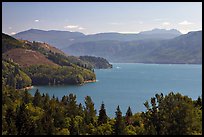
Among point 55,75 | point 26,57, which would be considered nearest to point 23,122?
point 55,75

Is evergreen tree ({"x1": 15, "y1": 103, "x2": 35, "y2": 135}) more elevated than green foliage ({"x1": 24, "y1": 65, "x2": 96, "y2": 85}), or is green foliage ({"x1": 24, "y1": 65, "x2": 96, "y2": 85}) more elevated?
green foliage ({"x1": 24, "y1": 65, "x2": 96, "y2": 85})

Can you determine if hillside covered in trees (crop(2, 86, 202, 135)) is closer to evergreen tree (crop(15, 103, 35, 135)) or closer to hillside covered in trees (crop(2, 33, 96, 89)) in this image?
evergreen tree (crop(15, 103, 35, 135))

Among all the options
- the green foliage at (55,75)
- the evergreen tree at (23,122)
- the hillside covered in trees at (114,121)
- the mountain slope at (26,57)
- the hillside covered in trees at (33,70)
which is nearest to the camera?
the hillside covered in trees at (114,121)

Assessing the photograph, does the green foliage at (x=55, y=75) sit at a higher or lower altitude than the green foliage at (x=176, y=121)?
higher

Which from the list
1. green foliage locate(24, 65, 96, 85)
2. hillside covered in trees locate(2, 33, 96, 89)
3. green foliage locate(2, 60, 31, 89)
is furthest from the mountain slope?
green foliage locate(2, 60, 31, 89)

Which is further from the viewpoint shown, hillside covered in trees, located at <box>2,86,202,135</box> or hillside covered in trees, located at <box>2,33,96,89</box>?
hillside covered in trees, located at <box>2,33,96,89</box>

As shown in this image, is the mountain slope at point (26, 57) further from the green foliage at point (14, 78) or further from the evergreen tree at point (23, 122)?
the evergreen tree at point (23, 122)

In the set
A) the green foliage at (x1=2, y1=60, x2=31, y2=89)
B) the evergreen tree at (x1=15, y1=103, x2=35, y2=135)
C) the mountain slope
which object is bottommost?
the evergreen tree at (x1=15, y1=103, x2=35, y2=135)

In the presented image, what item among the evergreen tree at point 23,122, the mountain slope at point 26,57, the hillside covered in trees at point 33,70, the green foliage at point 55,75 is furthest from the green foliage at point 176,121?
the mountain slope at point 26,57

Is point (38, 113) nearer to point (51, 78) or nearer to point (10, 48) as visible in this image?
point (51, 78)

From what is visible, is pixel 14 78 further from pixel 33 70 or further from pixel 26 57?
pixel 26 57

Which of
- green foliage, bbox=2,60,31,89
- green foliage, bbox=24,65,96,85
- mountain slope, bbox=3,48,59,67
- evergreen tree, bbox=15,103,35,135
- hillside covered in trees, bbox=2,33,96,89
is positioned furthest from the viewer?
mountain slope, bbox=3,48,59,67
